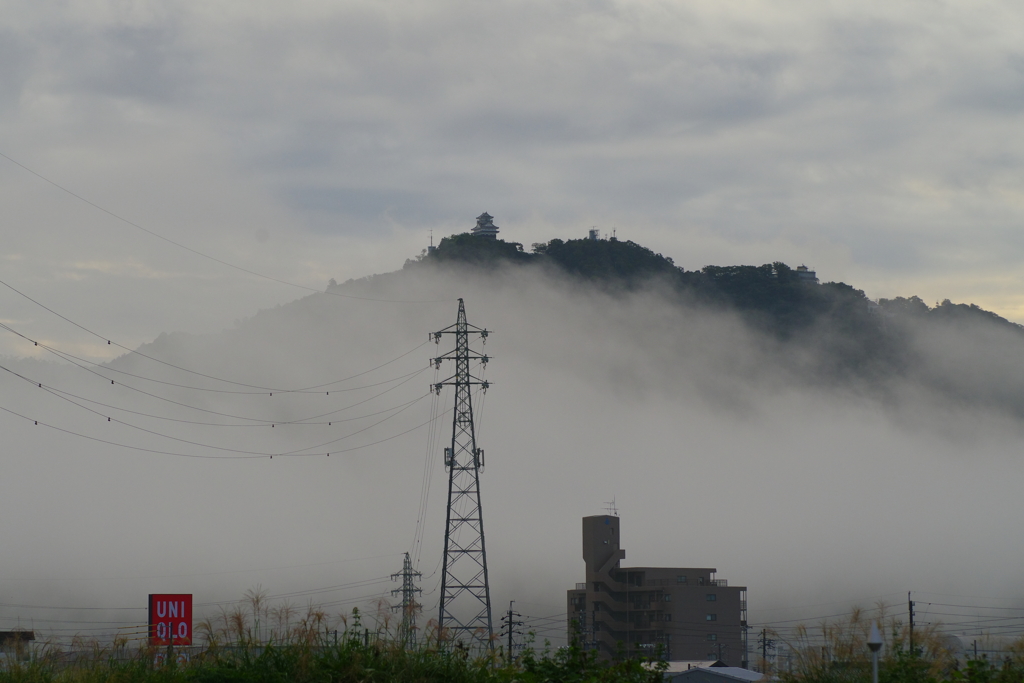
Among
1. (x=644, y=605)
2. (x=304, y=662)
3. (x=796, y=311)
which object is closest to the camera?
(x=304, y=662)

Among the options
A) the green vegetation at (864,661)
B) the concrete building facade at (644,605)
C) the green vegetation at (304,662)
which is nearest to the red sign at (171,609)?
the green vegetation at (304,662)

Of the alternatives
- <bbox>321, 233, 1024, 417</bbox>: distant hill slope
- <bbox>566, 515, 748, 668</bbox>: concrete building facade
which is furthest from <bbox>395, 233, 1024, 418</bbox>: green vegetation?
<bbox>566, 515, 748, 668</bbox>: concrete building facade

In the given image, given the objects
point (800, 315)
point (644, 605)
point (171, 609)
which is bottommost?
point (644, 605)

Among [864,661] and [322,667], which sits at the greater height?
[322,667]

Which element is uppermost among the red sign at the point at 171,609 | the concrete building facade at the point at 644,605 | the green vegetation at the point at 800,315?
the green vegetation at the point at 800,315

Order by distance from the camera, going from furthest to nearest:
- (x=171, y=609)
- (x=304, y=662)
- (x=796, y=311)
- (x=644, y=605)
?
(x=796, y=311), (x=644, y=605), (x=171, y=609), (x=304, y=662)

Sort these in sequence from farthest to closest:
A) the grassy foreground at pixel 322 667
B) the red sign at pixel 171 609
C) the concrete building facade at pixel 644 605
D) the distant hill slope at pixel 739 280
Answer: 1. the distant hill slope at pixel 739 280
2. the concrete building facade at pixel 644 605
3. the red sign at pixel 171 609
4. the grassy foreground at pixel 322 667

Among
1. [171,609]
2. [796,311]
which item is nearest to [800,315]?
[796,311]

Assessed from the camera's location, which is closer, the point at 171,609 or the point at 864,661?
A: the point at 864,661

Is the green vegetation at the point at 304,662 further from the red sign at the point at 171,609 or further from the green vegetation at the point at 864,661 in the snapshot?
the red sign at the point at 171,609

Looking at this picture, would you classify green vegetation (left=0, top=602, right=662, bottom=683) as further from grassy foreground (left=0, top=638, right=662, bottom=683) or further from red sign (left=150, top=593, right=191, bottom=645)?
red sign (left=150, top=593, right=191, bottom=645)

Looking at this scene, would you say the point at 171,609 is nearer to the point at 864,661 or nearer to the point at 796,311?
the point at 864,661

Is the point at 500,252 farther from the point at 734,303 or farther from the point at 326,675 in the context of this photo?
the point at 326,675

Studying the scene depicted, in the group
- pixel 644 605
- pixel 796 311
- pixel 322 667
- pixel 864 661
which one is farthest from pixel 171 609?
pixel 796 311
